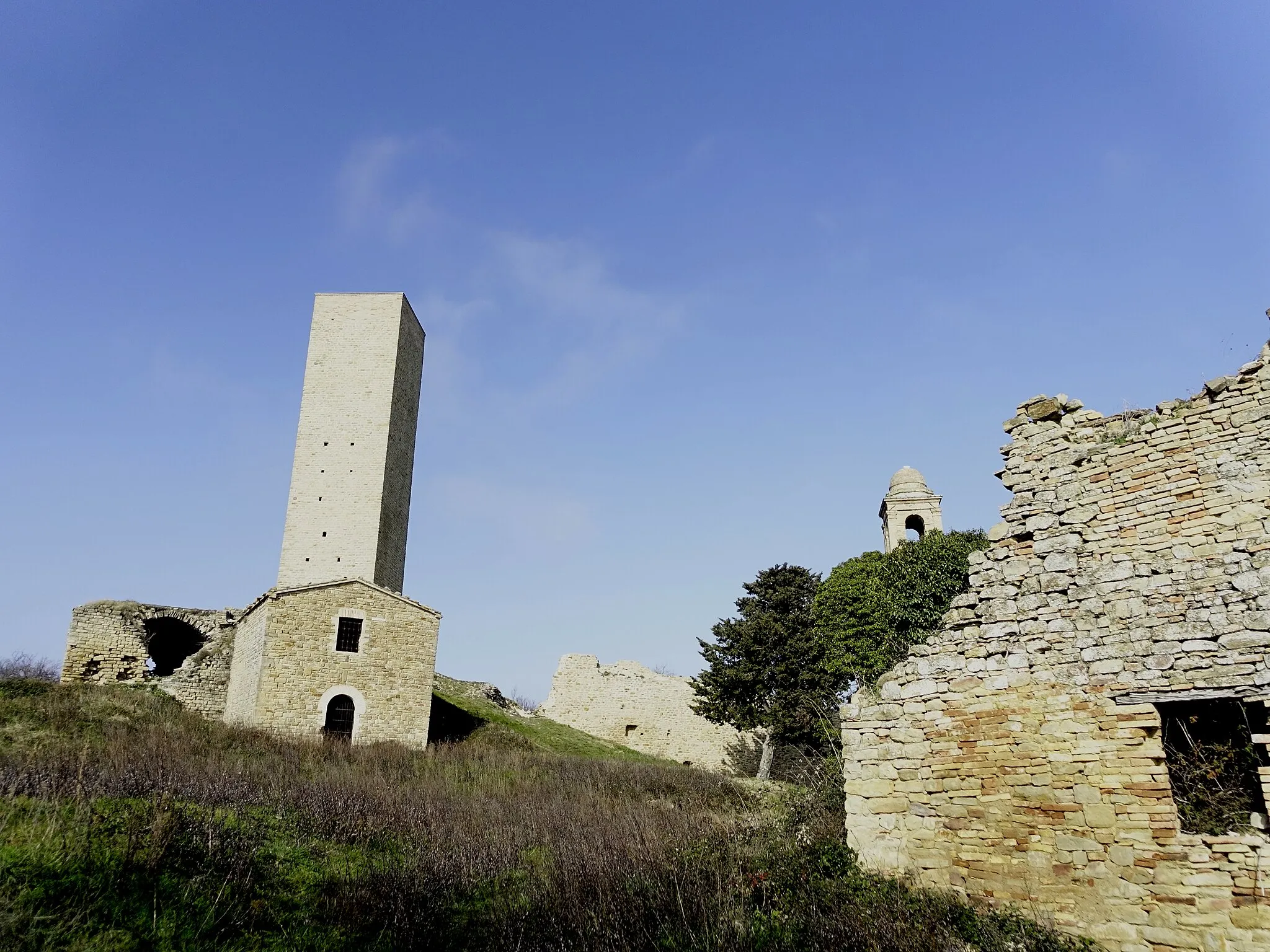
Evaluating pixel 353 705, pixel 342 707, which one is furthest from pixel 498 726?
pixel 342 707

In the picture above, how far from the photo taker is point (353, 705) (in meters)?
20.6

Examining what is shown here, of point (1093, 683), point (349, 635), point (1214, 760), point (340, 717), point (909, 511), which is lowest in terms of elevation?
point (340, 717)

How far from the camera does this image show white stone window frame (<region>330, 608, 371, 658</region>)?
20.8 metres

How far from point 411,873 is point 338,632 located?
46.0ft

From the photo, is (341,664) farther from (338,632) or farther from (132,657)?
(132,657)

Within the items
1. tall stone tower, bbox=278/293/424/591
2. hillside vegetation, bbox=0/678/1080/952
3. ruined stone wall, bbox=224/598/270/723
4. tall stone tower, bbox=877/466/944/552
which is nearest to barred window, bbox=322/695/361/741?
ruined stone wall, bbox=224/598/270/723

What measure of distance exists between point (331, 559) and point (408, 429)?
6510 mm

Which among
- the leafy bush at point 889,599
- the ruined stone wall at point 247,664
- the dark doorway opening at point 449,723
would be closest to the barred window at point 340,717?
the ruined stone wall at point 247,664

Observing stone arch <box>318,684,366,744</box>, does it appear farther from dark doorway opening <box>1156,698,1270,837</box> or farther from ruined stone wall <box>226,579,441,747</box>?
dark doorway opening <box>1156,698,1270,837</box>

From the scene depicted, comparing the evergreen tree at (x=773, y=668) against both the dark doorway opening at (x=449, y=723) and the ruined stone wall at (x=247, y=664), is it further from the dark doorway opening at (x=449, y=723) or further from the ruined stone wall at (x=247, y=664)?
the ruined stone wall at (x=247, y=664)

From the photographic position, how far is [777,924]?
693 cm

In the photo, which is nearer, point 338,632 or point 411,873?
point 411,873

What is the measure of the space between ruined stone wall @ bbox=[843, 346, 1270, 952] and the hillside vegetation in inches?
21.3

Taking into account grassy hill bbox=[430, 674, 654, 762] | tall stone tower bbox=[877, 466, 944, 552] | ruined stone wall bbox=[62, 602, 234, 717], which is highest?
tall stone tower bbox=[877, 466, 944, 552]
